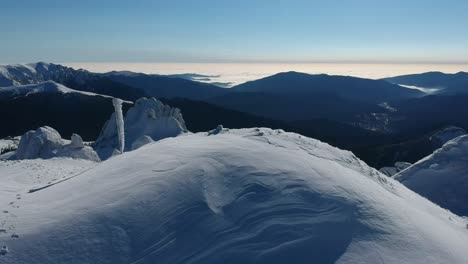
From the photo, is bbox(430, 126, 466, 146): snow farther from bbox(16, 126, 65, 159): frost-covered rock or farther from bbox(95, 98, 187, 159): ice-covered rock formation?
bbox(16, 126, 65, 159): frost-covered rock

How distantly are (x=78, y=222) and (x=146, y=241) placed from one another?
2486mm

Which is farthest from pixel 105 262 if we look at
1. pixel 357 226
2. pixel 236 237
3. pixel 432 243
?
pixel 432 243

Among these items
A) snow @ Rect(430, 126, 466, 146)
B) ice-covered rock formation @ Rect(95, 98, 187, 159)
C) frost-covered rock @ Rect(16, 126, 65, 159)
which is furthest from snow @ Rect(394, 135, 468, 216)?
snow @ Rect(430, 126, 466, 146)

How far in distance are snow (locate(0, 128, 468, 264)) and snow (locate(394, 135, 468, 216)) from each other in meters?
19.1

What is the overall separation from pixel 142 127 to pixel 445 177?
63747mm

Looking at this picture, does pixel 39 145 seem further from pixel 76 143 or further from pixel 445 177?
pixel 445 177

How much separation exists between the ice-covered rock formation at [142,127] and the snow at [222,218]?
6163 cm

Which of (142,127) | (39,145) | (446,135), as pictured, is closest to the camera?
(39,145)

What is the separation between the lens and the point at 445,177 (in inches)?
1574

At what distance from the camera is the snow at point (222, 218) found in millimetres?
12852

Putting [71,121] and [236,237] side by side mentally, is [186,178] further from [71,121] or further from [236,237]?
[71,121]

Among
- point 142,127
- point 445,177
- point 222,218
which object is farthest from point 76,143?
point 222,218

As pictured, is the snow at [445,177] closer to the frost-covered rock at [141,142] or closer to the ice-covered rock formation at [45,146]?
the frost-covered rock at [141,142]

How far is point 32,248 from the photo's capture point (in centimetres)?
1291
